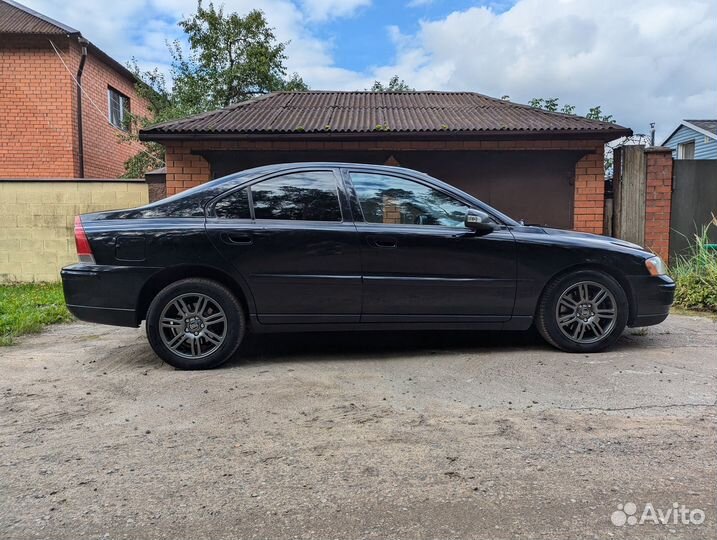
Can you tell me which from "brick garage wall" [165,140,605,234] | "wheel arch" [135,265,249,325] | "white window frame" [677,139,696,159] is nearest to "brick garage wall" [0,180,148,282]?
"brick garage wall" [165,140,605,234]

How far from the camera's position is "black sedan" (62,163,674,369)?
4.02 metres

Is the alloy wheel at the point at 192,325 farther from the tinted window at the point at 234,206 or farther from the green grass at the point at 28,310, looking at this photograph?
the green grass at the point at 28,310

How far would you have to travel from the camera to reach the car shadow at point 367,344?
4.49 meters

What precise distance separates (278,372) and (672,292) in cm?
340

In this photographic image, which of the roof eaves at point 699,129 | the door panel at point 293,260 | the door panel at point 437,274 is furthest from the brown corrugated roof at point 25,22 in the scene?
the roof eaves at point 699,129

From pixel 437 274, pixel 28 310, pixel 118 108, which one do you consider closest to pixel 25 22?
pixel 118 108

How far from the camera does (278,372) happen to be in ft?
13.1

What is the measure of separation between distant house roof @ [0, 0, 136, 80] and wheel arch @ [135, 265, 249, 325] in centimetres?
1085

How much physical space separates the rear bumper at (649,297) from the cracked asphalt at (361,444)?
0.33 m

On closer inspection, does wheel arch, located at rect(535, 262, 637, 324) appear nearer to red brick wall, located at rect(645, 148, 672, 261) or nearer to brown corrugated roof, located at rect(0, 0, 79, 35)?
red brick wall, located at rect(645, 148, 672, 261)

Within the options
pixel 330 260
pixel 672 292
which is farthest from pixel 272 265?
pixel 672 292

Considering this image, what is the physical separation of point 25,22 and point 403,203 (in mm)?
12495

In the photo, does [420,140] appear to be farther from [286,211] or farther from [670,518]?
[670,518]

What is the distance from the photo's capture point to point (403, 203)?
436 centimetres
